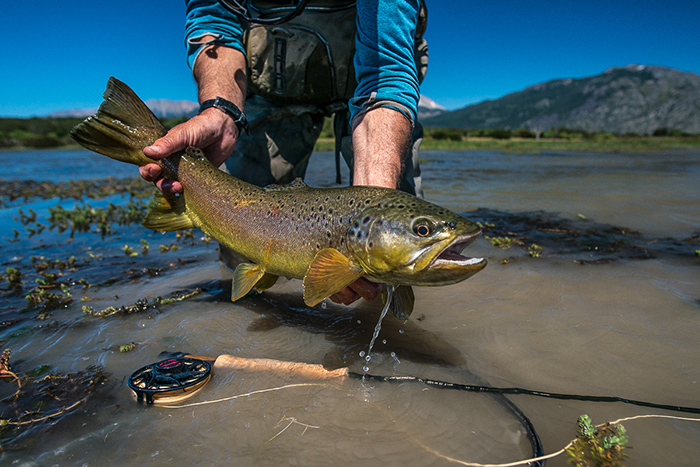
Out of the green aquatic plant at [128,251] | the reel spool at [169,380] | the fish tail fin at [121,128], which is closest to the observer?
the reel spool at [169,380]

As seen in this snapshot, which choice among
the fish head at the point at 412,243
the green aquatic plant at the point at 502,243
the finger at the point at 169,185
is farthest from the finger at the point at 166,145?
the green aquatic plant at the point at 502,243

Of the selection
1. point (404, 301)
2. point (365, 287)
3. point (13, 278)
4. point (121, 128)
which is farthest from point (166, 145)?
point (13, 278)

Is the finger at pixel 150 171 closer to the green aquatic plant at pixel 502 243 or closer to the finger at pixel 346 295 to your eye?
the finger at pixel 346 295

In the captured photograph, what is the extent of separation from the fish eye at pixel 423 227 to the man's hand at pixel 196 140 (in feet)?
6.95

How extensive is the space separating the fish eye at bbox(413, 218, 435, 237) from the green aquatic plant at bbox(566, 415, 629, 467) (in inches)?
45.9

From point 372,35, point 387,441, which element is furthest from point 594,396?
point 372,35

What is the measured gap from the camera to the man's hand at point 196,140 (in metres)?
2.94

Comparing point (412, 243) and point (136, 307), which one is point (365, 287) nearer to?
point (412, 243)

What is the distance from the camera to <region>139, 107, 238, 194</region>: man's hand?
9.65 ft

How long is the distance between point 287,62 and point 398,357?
3723 millimetres

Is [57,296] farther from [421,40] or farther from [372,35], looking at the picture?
[421,40]

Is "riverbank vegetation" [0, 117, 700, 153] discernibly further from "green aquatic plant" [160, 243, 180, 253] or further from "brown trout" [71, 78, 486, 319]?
"brown trout" [71, 78, 486, 319]

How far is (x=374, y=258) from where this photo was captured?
2.16 meters

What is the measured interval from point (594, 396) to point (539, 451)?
1.95 feet
